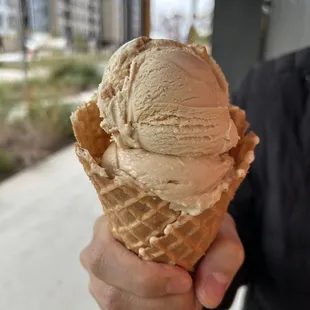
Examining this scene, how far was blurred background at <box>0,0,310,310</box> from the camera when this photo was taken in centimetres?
147

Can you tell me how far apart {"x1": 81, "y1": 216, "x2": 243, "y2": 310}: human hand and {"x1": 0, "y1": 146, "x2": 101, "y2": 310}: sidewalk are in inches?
28.4

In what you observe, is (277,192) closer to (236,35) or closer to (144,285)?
(144,285)

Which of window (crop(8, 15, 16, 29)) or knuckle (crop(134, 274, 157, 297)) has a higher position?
window (crop(8, 15, 16, 29))

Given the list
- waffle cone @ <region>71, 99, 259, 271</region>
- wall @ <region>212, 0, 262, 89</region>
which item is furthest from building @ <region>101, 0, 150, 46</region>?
waffle cone @ <region>71, 99, 259, 271</region>

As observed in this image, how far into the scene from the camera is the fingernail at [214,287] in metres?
0.65

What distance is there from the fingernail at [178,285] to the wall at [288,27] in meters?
1.94

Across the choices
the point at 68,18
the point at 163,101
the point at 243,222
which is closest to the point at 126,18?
the point at 68,18

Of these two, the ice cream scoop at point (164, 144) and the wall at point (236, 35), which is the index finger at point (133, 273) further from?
the wall at point (236, 35)

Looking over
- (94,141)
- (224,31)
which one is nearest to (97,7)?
(224,31)

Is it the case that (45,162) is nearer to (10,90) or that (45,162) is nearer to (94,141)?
(10,90)

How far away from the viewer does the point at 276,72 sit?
1.03 meters

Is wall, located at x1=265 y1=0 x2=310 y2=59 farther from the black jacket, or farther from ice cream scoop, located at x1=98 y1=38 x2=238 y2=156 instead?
ice cream scoop, located at x1=98 y1=38 x2=238 y2=156

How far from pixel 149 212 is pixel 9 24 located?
157 centimetres

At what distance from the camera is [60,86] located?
7.78 ft
